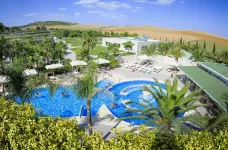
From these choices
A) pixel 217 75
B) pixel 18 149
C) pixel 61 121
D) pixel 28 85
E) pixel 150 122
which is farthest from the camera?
pixel 217 75

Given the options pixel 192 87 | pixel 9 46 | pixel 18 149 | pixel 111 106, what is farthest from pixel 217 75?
pixel 9 46

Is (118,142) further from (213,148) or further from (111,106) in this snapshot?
(111,106)

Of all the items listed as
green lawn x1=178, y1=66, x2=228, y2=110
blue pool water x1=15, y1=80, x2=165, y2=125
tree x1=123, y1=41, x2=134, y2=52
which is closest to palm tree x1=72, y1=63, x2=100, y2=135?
blue pool water x1=15, y1=80, x2=165, y2=125

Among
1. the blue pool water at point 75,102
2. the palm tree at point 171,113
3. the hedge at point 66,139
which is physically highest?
the hedge at point 66,139

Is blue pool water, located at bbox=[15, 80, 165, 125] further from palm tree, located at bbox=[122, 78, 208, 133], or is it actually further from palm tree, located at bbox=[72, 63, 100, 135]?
palm tree, located at bbox=[122, 78, 208, 133]

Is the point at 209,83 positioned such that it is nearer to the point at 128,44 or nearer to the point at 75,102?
the point at 75,102

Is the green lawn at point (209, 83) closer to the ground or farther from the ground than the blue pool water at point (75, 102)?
farther from the ground

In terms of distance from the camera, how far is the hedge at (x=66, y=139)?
17.9 ft

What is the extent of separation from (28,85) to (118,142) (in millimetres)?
9519

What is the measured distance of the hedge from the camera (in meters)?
5.46

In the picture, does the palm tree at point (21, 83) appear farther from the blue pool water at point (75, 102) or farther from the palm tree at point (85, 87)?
the blue pool water at point (75, 102)

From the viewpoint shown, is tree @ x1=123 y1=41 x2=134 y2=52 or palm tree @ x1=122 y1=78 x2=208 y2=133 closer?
palm tree @ x1=122 y1=78 x2=208 y2=133

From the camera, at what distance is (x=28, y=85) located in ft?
42.4

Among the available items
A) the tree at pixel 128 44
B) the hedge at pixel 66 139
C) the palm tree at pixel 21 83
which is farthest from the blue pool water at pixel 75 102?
the tree at pixel 128 44
